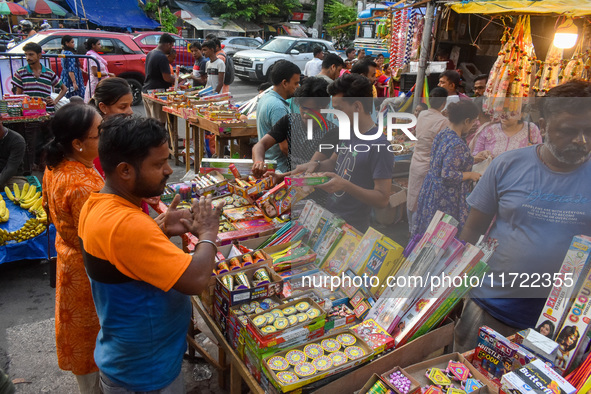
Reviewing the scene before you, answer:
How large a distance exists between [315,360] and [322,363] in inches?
1.3

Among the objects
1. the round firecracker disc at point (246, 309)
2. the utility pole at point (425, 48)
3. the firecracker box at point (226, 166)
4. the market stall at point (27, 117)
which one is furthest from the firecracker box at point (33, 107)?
the round firecracker disc at point (246, 309)

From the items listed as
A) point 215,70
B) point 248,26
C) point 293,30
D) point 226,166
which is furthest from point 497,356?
point 293,30

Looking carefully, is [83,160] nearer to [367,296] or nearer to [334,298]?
[334,298]

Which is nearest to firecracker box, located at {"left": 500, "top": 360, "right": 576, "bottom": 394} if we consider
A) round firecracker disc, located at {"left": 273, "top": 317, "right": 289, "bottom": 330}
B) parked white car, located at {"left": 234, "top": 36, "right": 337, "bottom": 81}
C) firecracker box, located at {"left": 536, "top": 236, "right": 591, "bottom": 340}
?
firecracker box, located at {"left": 536, "top": 236, "right": 591, "bottom": 340}

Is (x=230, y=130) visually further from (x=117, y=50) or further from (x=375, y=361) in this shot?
(x=117, y=50)

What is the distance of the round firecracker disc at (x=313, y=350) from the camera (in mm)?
1699

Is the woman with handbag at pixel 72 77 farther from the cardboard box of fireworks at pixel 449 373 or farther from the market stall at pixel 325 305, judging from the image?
the cardboard box of fireworks at pixel 449 373

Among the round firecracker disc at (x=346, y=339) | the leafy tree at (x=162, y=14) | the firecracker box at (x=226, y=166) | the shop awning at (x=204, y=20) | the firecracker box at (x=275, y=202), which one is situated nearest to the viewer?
the round firecracker disc at (x=346, y=339)

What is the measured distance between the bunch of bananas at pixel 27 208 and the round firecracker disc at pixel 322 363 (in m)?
3.34

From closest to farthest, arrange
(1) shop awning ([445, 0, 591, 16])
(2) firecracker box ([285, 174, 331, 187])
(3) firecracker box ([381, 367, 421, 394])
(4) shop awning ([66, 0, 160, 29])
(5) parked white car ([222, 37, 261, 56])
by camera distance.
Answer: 1. (3) firecracker box ([381, 367, 421, 394])
2. (2) firecracker box ([285, 174, 331, 187])
3. (1) shop awning ([445, 0, 591, 16])
4. (5) parked white car ([222, 37, 261, 56])
5. (4) shop awning ([66, 0, 160, 29])

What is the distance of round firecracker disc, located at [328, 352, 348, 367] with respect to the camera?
1.64 meters

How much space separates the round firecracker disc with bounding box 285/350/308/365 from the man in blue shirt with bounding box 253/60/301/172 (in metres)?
2.04

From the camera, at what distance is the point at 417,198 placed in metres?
2.07

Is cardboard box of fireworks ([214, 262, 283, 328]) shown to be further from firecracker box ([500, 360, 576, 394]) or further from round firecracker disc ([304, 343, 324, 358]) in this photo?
firecracker box ([500, 360, 576, 394])
